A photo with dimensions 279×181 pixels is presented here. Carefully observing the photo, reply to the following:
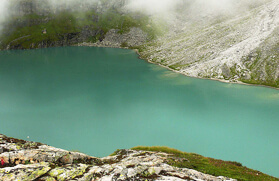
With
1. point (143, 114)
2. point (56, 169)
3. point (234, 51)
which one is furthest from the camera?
point (234, 51)

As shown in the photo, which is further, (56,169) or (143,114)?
(143,114)

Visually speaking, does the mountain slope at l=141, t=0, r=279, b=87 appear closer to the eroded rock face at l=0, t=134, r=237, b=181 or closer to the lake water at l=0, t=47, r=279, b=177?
the lake water at l=0, t=47, r=279, b=177

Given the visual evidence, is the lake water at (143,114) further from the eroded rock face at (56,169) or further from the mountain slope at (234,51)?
the eroded rock face at (56,169)

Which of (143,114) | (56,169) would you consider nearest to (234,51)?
(143,114)

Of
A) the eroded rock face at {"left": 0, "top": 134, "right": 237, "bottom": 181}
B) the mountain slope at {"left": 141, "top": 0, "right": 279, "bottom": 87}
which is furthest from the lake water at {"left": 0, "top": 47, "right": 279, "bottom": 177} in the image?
the eroded rock face at {"left": 0, "top": 134, "right": 237, "bottom": 181}

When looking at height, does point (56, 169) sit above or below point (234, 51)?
below

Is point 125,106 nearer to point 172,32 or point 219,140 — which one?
point 219,140

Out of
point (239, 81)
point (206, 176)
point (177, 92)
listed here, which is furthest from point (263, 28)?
point (206, 176)

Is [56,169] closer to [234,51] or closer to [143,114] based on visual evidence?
[143,114]
